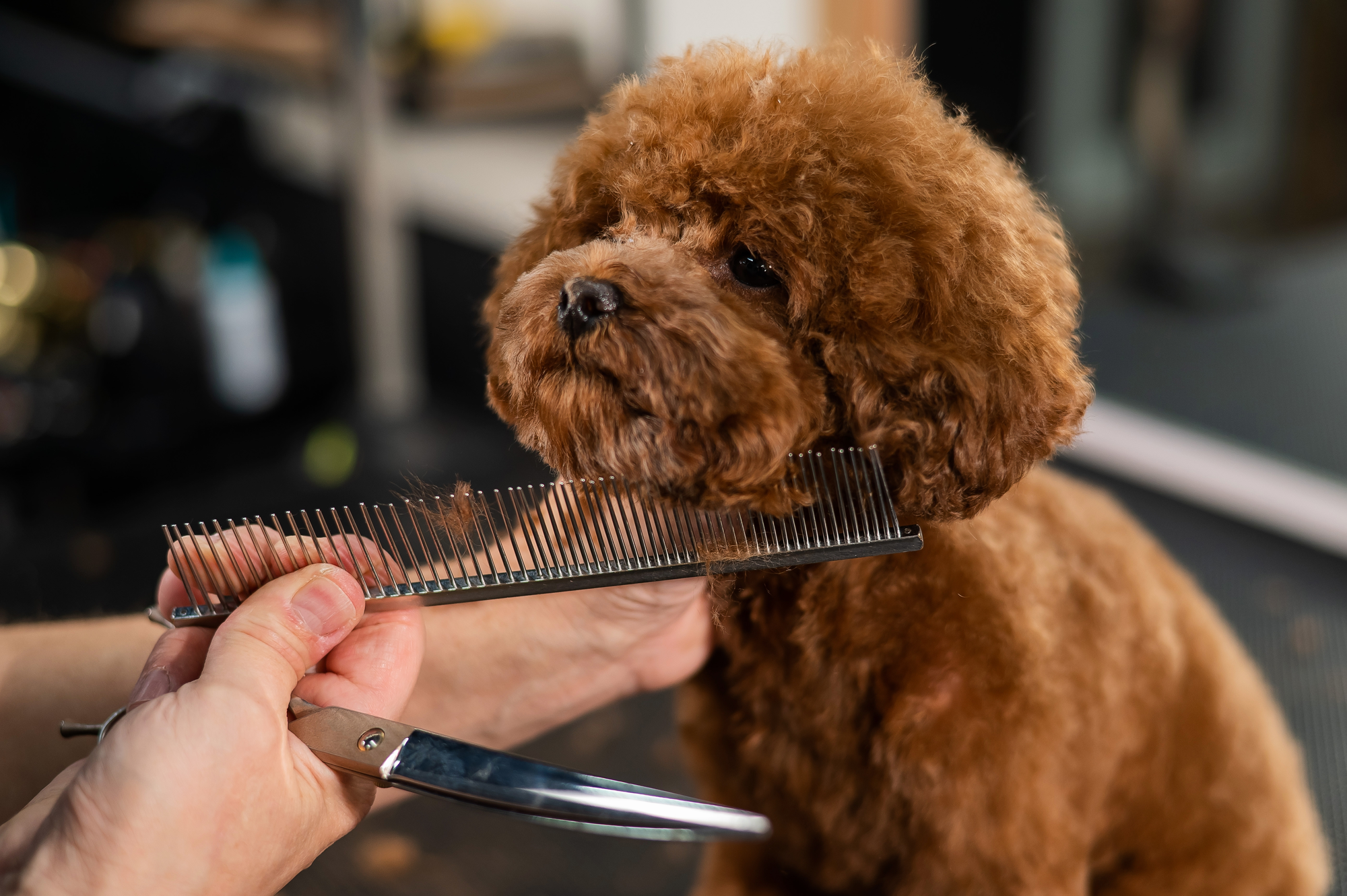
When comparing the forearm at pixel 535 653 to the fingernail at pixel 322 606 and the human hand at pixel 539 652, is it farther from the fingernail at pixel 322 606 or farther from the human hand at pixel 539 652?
the fingernail at pixel 322 606

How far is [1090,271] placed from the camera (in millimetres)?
2379

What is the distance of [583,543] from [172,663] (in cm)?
29

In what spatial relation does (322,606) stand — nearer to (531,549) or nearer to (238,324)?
(531,549)

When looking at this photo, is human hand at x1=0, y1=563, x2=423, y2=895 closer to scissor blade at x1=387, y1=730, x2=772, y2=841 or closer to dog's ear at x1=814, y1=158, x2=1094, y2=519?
scissor blade at x1=387, y1=730, x2=772, y2=841

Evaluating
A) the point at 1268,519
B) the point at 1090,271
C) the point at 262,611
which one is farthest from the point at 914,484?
the point at 1090,271

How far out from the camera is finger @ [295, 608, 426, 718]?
722 millimetres

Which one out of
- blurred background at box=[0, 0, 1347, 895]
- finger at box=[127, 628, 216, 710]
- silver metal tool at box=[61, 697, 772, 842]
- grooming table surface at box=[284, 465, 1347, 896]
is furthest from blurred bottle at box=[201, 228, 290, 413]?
silver metal tool at box=[61, 697, 772, 842]

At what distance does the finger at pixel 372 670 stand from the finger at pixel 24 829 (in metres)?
0.15

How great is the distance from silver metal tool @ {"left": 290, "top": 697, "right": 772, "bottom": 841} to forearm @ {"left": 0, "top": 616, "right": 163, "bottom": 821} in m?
0.32

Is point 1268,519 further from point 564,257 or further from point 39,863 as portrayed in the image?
point 39,863

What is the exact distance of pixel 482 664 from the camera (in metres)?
0.92

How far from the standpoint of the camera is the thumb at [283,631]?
2.04ft

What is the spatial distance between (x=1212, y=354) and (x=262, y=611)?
2.08m

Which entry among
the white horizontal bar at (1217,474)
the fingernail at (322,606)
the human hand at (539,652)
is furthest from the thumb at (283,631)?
the white horizontal bar at (1217,474)
